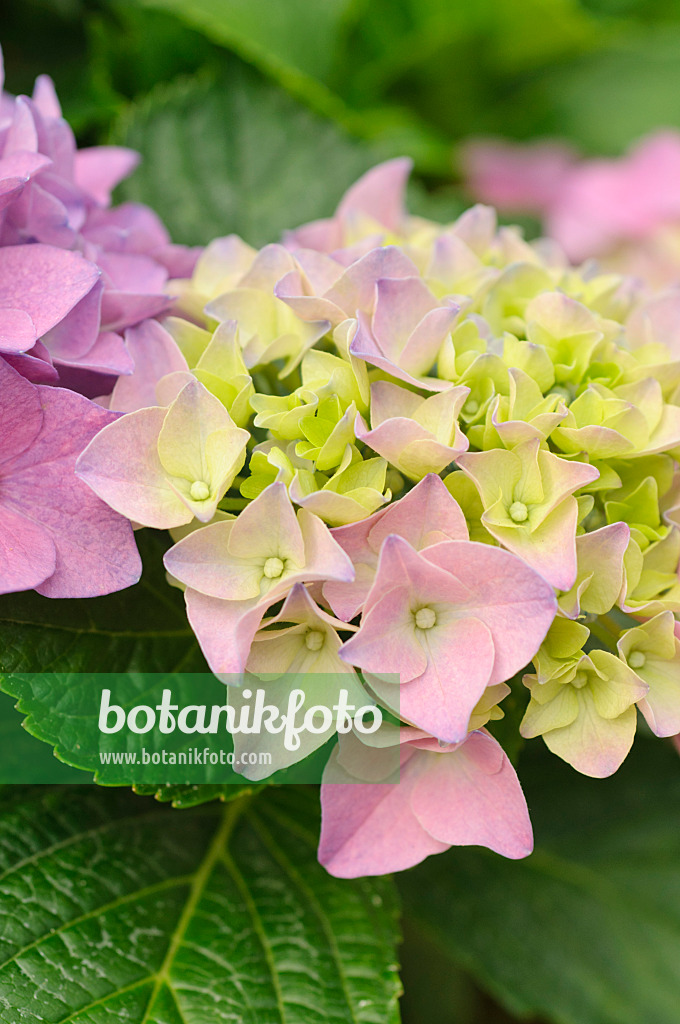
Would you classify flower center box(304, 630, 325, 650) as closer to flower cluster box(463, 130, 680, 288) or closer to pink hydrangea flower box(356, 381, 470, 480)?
pink hydrangea flower box(356, 381, 470, 480)

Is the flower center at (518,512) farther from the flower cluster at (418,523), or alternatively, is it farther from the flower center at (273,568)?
the flower center at (273,568)

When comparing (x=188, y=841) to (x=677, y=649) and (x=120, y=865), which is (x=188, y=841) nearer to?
(x=120, y=865)

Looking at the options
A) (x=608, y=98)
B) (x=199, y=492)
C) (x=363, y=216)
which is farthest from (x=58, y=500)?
(x=608, y=98)

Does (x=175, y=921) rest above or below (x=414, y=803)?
below

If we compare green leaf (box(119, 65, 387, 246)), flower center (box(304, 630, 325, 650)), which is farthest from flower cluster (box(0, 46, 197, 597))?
green leaf (box(119, 65, 387, 246))

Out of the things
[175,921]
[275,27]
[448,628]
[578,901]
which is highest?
[275,27]

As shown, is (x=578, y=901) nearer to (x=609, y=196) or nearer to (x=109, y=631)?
(x=109, y=631)

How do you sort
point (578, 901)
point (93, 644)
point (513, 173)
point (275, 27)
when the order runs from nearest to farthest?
1. point (93, 644)
2. point (578, 901)
3. point (275, 27)
4. point (513, 173)
